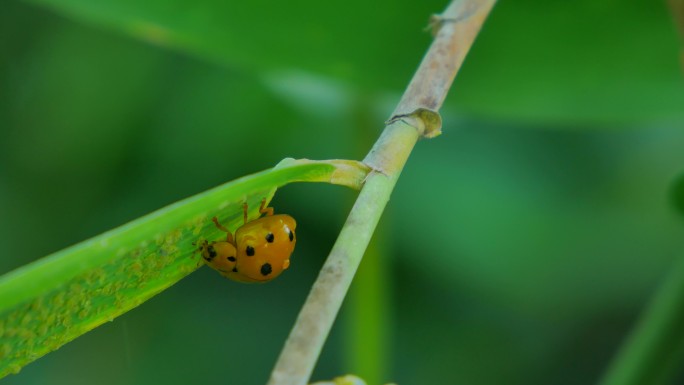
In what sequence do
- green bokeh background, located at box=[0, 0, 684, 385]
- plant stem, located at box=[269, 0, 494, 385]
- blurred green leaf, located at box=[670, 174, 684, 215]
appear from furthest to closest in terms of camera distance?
green bokeh background, located at box=[0, 0, 684, 385]
blurred green leaf, located at box=[670, 174, 684, 215]
plant stem, located at box=[269, 0, 494, 385]

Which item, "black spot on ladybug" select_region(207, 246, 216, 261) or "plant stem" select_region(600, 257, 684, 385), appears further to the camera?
"plant stem" select_region(600, 257, 684, 385)

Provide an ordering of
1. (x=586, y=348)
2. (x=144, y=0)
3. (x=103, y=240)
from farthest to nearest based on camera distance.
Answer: (x=586, y=348) → (x=144, y=0) → (x=103, y=240)

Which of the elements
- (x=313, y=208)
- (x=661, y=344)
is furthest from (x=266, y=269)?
(x=313, y=208)

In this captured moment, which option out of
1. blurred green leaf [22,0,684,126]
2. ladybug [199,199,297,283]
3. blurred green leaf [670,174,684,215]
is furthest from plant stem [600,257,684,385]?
ladybug [199,199,297,283]

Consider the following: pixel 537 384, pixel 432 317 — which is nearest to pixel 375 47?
pixel 432 317

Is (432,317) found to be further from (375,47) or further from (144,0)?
(144,0)

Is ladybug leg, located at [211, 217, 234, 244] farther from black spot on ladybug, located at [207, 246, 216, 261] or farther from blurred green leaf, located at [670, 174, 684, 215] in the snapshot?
blurred green leaf, located at [670, 174, 684, 215]
